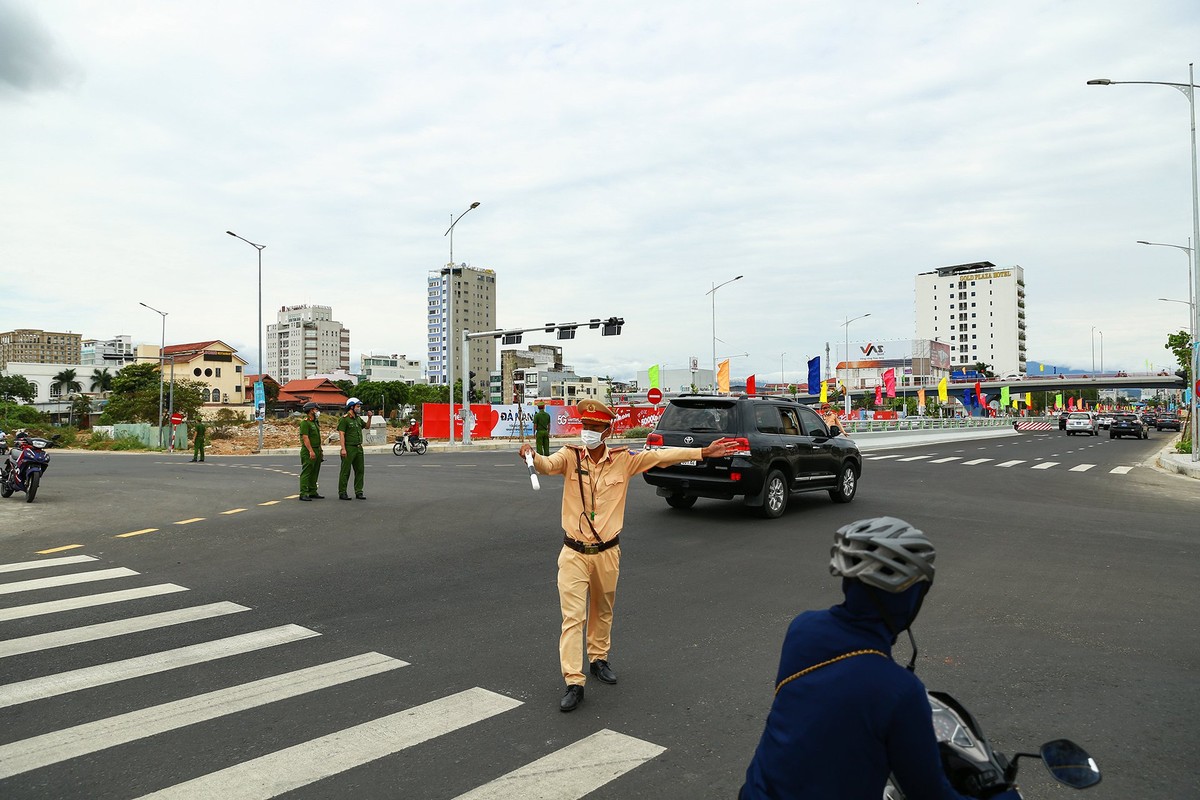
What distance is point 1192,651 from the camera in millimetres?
5566

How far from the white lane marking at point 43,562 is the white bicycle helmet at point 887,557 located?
30.9ft

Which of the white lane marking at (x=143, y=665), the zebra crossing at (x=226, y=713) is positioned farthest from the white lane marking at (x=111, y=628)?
the white lane marking at (x=143, y=665)

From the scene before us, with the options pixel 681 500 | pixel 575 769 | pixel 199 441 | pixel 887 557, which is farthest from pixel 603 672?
pixel 199 441

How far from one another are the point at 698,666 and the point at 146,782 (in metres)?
3.21

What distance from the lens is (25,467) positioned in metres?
13.9

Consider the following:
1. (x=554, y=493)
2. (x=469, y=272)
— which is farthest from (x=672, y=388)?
(x=554, y=493)

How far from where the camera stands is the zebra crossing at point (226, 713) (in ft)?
12.0

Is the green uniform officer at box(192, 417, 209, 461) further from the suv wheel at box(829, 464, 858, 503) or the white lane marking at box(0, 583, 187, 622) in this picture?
the suv wheel at box(829, 464, 858, 503)

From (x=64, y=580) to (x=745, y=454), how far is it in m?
8.54

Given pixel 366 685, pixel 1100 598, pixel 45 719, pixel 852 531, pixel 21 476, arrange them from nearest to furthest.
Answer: pixel 852 531
pixel 45 719
pixel 366 685
pixel 1100 598
pixel 21 476

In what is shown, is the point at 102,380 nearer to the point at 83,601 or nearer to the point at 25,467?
the point at 25,467

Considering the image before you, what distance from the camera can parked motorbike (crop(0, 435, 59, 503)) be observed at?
13.9 metres

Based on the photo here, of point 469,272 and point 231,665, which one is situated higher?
point 469,272

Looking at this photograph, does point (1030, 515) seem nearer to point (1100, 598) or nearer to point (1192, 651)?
point (1100, 598)
